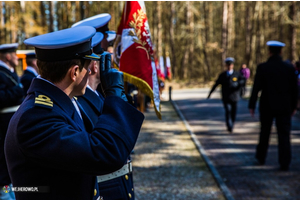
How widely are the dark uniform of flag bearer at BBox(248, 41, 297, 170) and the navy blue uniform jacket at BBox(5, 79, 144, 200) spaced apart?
516 centimetres

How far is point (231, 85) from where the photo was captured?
987 cm

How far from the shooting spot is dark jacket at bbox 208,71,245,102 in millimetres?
9867

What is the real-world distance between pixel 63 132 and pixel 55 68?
329 mm

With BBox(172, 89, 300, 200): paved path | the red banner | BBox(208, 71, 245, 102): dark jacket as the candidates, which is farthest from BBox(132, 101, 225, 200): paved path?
the red banner

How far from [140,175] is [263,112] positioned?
2.57 metres

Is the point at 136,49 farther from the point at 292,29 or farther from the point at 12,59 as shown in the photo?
the point at 292,29

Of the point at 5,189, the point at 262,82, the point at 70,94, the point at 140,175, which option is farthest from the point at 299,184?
the point at 70,94

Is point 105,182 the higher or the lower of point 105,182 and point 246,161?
the higher

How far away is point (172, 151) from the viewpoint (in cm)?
768

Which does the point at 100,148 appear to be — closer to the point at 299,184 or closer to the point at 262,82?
the point at 299,184

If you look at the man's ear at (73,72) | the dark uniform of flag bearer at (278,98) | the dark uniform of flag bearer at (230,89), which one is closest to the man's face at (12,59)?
the man's ear at (73,72)

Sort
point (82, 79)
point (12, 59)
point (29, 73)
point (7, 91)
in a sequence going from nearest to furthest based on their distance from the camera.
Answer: point (82, 79)
point (7, 91)
point (12, 59)
point (29, 73)

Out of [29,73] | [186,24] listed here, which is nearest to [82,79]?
[29,73]

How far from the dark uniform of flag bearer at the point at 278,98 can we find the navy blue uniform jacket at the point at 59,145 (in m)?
5.16
